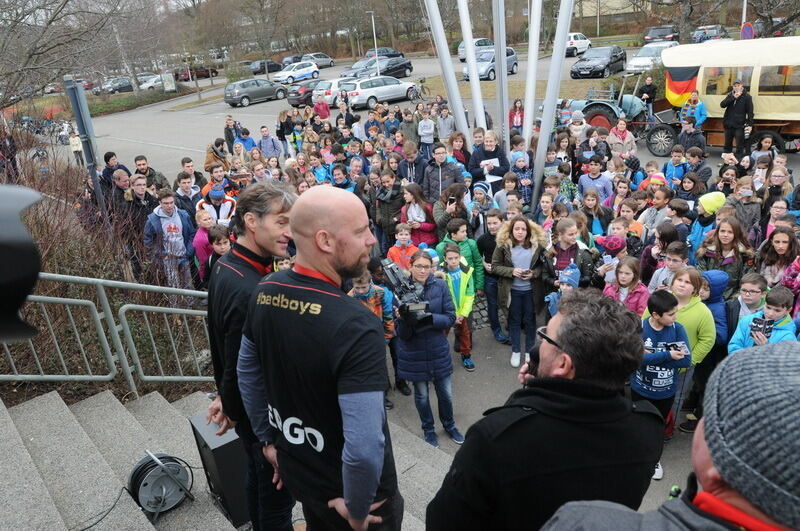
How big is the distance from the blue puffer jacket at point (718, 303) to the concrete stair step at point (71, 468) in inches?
193

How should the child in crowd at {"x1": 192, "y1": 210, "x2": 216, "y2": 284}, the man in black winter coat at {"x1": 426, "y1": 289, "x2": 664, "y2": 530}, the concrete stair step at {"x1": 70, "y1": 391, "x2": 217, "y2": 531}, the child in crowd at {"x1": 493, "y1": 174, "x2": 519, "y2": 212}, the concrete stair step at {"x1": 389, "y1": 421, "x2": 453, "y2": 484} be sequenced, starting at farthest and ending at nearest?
the child in crowd at {"x1": 493, "y1": 174, "x2": 519, "y2": 212} < the child in crowd at {"x1": 192, "y1": 210, "x2": 216, "y2": 284} < the concrete stair step at {"x1": 389, "y1": 421, "x2": 453, "y2": 484} < the concrete stair step at {"x1": 70, "y1": 391, "x2": 217, "y2": 531} < the man in black winter coat at {"x1": 426, "y1": 289, "x2": 664, "y2": 530}

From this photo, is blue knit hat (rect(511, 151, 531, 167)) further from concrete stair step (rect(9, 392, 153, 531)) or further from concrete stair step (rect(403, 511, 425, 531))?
concrete stair step (rect(9, 392, 153, 531))

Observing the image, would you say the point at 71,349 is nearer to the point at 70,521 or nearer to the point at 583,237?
the point at 70,521

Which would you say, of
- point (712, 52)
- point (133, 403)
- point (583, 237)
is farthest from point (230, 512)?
point (712, 52)

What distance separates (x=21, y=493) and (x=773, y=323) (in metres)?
5.59

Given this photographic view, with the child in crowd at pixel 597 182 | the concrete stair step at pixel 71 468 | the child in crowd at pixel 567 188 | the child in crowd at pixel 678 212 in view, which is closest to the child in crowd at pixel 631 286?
the child in crowd at pixel 678 212

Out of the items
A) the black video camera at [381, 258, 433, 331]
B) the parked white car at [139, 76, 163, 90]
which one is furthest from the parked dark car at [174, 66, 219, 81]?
the black video camera at [381, 258, 433, 331]

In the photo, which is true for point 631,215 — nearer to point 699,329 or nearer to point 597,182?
point 597,182

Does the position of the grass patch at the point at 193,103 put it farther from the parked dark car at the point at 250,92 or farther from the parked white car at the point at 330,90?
the parked white car at the point at 330,90

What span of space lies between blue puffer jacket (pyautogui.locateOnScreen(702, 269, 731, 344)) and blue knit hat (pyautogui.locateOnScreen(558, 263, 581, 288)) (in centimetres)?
123

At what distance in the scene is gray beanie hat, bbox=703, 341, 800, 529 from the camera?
0.93m

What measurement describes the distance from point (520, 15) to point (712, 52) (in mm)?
30669

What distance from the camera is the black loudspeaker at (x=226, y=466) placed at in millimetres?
3689

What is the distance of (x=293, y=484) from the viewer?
254cm
